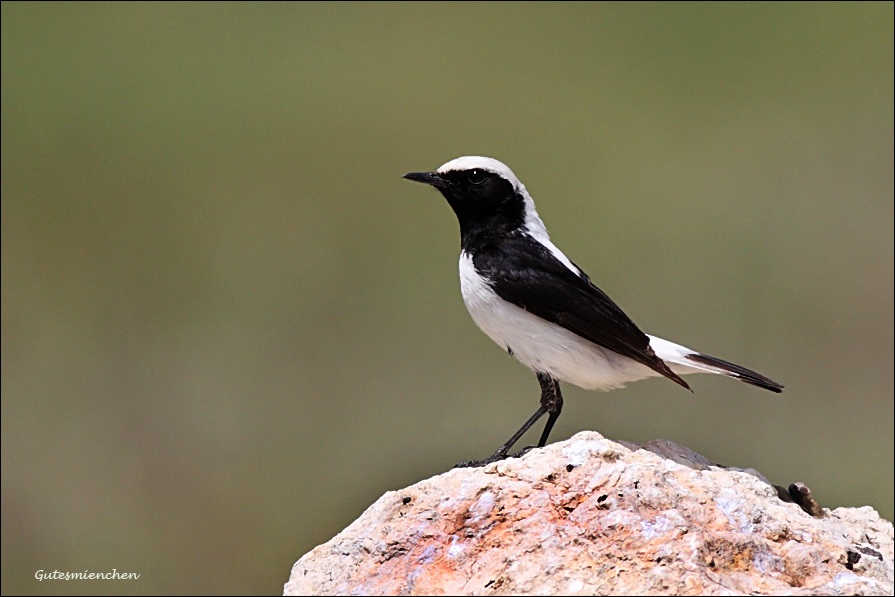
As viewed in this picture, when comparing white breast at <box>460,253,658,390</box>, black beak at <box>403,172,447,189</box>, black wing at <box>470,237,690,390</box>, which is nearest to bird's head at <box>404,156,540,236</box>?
black beak at <box>403,172,447,189</box>

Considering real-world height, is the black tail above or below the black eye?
below

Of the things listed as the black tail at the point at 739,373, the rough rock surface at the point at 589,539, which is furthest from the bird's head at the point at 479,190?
the rough rock surface at the point at 589,539

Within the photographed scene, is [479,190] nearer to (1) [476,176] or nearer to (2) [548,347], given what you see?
(1) [476,176]

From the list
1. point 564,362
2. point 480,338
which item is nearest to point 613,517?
point 564,362

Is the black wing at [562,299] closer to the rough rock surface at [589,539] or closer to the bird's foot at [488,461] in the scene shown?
the bird's foot at [488,461]

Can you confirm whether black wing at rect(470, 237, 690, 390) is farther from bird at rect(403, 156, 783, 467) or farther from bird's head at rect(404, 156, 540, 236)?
bird's head at rect(404, 156, 540, 236)

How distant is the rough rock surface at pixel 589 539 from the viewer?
4.61 meters

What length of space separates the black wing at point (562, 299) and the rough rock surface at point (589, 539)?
3.96 feet

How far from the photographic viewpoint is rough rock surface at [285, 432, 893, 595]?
461cm

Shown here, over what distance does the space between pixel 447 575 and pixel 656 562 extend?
819 millimetres

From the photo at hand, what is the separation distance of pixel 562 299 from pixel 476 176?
3.70ft

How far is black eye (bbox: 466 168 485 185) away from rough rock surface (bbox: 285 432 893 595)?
244 cm

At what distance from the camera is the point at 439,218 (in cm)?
1659

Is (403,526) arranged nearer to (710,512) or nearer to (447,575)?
(447,575)
